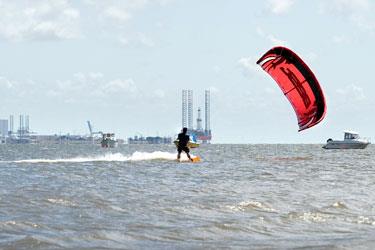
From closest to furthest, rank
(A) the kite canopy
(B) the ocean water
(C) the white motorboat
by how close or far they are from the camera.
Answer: (B) the ocean water < (A) the kite canopy < (C) the white motorboat

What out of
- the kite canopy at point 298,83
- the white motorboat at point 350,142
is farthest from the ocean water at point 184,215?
the white motorboat at point 350,142

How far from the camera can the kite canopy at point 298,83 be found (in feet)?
88.1

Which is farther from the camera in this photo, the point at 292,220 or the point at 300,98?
the point at 300,98

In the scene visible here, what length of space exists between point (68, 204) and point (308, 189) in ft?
26.6

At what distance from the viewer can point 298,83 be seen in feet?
90.0

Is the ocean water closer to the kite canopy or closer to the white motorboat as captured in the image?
the kite canopy

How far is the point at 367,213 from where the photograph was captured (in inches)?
620

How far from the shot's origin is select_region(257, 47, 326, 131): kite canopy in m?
26.8

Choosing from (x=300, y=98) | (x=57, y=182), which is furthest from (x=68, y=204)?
(x=300, y=98)

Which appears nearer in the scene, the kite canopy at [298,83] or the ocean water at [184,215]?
the ocean water at [184,215]

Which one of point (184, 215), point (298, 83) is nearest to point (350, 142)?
point (298, 83)

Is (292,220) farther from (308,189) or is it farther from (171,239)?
(308,189)

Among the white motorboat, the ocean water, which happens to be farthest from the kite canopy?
the white motorboat

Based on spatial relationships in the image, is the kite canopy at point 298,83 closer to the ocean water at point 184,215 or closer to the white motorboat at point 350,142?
the ocean water at point 184,215
